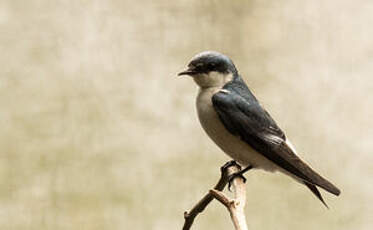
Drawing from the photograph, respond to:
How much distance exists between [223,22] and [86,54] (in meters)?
0.44

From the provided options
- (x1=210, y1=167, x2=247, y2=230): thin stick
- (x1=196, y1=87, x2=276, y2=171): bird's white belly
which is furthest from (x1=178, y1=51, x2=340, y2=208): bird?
(x1=210, y1=167, x2=247, y2=230): thin stick

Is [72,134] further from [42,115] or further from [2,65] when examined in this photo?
[2,65]

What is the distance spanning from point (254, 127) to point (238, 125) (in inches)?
1.0

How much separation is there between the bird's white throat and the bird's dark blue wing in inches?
0.6

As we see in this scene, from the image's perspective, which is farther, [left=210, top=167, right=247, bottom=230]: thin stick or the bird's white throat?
the bird's white throat

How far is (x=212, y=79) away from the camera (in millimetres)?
1228

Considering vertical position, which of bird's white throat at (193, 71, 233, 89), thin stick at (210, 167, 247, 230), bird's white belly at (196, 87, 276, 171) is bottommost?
thin stick at (210, 167, 247, 230)

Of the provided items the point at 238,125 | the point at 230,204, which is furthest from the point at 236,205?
the point at 238,125

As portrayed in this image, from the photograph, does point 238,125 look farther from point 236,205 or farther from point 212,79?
point 236,205

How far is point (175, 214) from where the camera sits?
7.80ft

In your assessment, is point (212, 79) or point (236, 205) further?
point (212, 79)

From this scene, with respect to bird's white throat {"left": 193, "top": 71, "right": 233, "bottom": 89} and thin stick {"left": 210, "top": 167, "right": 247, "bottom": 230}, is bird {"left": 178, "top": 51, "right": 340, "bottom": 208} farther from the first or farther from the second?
thin stick {"left": 210, "top": 167, "right": 247, "bottom": 230}

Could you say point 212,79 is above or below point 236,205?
above

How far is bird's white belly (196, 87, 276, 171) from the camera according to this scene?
4.05ft
